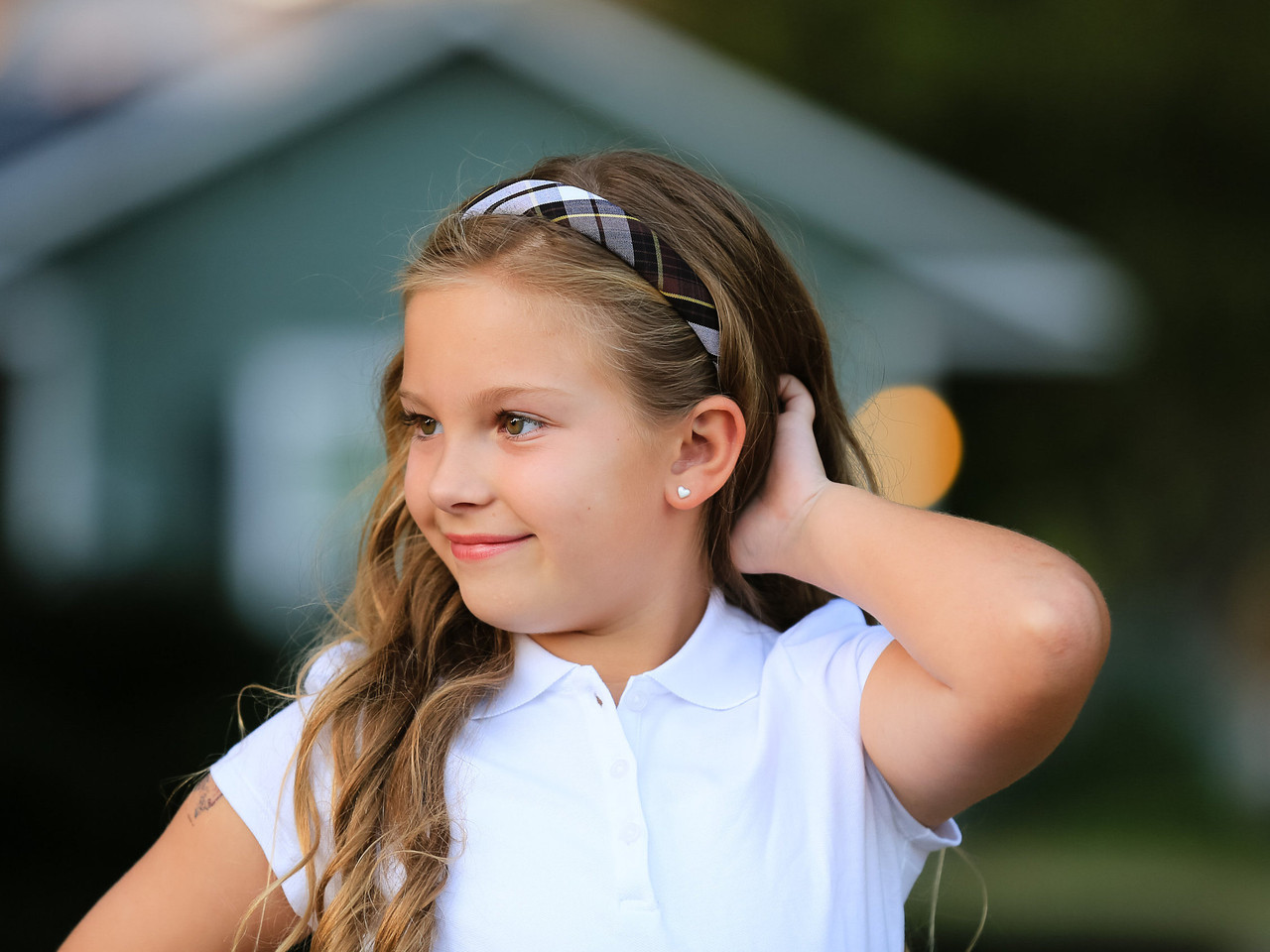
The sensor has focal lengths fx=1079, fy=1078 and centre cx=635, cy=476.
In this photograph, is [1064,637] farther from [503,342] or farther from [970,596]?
[503,342]

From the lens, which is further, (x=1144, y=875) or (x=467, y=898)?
(x=1144, y=875)

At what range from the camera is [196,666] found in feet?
10.6

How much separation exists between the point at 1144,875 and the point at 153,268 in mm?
3688

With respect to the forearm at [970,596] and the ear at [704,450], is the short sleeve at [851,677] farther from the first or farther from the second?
the ear at [704,450]

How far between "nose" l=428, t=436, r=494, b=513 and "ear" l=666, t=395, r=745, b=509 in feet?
0.89

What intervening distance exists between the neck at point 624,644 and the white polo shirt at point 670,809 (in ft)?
0.15

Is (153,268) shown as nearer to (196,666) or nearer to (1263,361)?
(196,666)

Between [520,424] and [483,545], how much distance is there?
167 millimetres

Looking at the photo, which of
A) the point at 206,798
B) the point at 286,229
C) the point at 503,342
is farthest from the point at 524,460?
the point at 286,229

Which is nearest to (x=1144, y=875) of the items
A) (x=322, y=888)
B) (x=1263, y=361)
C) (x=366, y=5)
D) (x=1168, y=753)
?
(x=1168, y=753)

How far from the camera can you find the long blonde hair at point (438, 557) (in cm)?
136

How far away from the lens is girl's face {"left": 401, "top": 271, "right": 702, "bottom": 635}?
4.55 ft

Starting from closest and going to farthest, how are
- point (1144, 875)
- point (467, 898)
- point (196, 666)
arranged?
point (467, 898) < point (196, 666) < point (1144, 875)

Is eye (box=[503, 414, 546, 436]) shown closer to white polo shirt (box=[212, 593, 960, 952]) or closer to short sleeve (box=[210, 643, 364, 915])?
white polo shirt (box=[212, 593, 960, 952])
